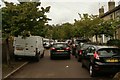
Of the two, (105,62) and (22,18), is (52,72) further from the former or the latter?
(22,18)

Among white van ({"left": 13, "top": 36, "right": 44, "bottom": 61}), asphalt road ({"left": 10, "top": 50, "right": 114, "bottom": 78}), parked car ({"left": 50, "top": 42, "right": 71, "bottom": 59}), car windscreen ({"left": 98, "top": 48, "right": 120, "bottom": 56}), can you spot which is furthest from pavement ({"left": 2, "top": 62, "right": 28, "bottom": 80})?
parked car ({"left": 50, "top": 42, "right": 71, "bottom": 59})

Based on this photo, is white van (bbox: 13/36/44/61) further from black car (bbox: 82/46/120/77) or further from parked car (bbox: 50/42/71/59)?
black car (bbox: 82/46/120/77)

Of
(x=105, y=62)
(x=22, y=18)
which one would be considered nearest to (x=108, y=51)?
(x=105, y=62)

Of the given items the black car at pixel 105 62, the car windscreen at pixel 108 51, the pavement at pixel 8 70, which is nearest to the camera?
the black car at pixel 105 62

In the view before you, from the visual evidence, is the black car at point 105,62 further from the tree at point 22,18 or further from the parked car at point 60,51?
the parked car at point 60,51

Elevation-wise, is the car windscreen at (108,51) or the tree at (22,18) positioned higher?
the tree at (22,18)

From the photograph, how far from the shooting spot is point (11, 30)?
18.4 meters

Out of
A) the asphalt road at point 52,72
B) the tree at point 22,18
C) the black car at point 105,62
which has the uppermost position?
the tree at point 22,18

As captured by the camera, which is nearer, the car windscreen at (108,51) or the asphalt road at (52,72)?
the car windscreen at (108,51)

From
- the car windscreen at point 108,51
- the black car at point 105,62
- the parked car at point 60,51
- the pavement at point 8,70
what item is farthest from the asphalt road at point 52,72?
the parked car at point 60,51

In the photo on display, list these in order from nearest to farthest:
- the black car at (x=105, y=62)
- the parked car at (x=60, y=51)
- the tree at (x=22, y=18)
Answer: the black car at (x=105, y=62) < the tree at (x=22, y=18) < the parked car at (x=60, y=51)

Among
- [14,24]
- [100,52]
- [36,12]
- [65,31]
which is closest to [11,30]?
[14,24]

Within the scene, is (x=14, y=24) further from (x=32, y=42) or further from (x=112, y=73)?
(x=112, y=73)

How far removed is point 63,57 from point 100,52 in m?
11.8
